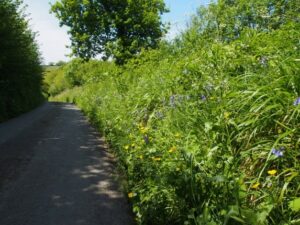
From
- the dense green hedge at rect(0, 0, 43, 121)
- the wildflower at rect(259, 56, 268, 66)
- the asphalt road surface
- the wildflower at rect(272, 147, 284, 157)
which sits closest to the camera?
the wildflower at rect(272, 147, 284, 157)

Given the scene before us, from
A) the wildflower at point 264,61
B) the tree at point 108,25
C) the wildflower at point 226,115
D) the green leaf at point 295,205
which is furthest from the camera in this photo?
the tree at point 108,25

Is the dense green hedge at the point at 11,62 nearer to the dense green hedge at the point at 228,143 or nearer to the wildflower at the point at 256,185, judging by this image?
the dense green hedge at the point at 228,143

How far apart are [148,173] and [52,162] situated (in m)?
4.14

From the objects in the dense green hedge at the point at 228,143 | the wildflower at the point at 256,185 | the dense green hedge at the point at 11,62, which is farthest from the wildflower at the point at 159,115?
the dense green hedge at the point at 11,62

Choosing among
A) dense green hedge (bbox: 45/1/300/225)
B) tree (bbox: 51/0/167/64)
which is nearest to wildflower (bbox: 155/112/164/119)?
dense green hedge (bbox: 45/1/300/225)

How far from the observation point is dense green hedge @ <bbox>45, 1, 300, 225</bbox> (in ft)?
8.84

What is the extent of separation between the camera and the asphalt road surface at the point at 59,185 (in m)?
4.86

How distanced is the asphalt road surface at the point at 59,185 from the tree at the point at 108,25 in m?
19.4

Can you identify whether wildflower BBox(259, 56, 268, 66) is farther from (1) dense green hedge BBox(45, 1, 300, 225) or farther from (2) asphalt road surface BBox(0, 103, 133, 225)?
(2) asphalt road surface BBox(0, 103, 133, 225)

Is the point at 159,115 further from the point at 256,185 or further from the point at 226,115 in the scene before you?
the point at 256,185

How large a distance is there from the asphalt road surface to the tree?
19.4 metres

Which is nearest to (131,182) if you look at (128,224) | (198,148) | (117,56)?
(128,224)

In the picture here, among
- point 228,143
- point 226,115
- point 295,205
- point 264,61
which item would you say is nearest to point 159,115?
point 264,61

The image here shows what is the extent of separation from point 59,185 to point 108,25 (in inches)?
951
